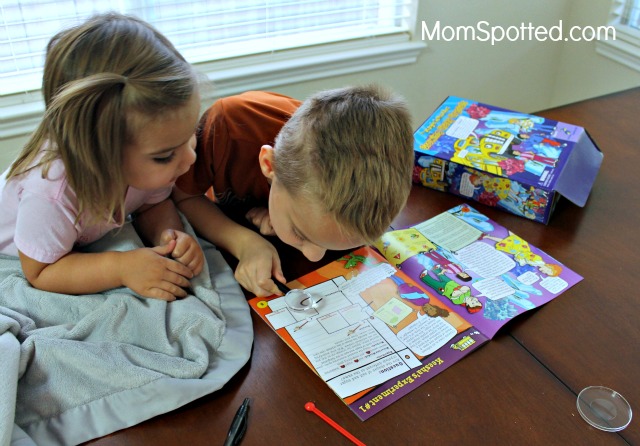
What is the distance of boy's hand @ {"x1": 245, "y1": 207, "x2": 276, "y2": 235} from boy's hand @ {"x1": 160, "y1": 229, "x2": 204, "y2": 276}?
0.14 m

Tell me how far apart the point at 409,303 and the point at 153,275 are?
0.41 meters

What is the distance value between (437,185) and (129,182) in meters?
0.62

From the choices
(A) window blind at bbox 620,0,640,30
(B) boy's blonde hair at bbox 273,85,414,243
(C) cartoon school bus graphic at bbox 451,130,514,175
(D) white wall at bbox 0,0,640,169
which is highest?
(B) boy's blonde hair at bbox 273,85,414,243

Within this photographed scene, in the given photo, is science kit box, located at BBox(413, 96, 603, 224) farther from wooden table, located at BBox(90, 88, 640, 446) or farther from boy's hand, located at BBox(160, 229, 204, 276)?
boy's hand, located at BBox(160, 229, 204, 276)

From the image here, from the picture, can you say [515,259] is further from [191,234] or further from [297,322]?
[191,234]

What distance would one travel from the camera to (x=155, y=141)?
0.89m

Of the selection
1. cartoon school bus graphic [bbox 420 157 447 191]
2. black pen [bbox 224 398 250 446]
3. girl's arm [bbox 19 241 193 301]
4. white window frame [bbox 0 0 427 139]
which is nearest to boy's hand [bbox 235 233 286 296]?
girl's arm [bbox 19 241 193 301]

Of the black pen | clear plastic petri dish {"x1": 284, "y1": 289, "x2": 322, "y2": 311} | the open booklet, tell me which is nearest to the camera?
the black pen

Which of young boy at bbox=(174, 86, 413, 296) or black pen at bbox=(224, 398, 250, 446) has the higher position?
young boy at bbox=(174, 86, 413, 296)

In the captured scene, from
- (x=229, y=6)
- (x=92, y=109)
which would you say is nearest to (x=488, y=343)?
(x=92, y=109)

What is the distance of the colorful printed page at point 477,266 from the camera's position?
0.94 m

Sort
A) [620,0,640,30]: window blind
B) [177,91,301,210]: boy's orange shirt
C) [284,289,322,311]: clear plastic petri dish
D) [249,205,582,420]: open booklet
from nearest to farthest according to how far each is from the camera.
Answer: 1. [249,205,582,420]: open booklet
2. [284,289,322,311]: clear plastic petri dish
3. [177,91,301,210]: boy's orange shirt
4. [620,0,640,30]: window blind

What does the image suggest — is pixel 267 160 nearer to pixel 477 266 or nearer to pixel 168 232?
pixel 168 232

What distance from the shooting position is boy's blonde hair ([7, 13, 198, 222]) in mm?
833
